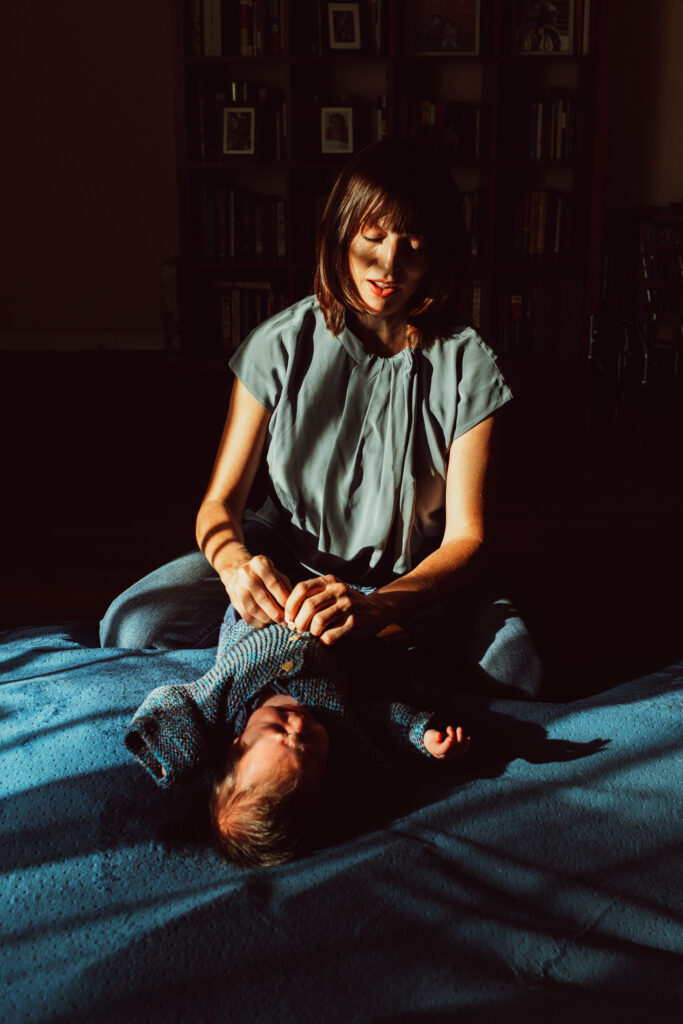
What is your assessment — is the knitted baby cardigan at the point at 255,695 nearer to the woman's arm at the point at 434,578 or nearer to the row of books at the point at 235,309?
the woman's arm at the point at 434,578

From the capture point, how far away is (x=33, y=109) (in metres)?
5.59

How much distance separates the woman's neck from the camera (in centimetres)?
171

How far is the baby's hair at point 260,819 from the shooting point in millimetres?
1114

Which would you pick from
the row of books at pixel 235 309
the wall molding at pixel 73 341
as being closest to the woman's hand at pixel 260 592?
the row of books at pixel 235 309

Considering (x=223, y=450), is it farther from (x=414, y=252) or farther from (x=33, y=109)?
(x=33, y=109)

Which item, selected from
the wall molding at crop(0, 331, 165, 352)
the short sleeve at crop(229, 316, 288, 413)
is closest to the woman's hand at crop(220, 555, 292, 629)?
the short sleeve at crop(229, 316, 288, 413)

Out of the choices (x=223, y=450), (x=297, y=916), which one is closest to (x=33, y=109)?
(x=223, y=450)

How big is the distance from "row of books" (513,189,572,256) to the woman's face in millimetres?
3624

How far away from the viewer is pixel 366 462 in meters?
1.72

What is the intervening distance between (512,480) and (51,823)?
7.80ft

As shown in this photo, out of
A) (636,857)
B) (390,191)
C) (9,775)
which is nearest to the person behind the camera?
(636,857)

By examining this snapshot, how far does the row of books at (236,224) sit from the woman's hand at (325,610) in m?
3.84

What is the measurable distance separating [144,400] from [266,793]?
366 cm

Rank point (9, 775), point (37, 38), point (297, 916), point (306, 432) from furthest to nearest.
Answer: point (37, 38), point (306, 432), point (9, 775), point (297, 916)
